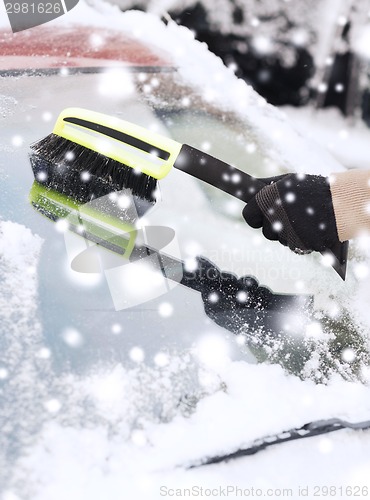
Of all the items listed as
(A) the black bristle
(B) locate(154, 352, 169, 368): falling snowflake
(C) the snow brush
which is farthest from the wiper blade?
(A) the black bristle

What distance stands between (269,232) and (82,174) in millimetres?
557

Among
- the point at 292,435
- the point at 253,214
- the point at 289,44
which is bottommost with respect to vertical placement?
the point at 289,44

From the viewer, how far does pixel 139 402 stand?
1.05 meters

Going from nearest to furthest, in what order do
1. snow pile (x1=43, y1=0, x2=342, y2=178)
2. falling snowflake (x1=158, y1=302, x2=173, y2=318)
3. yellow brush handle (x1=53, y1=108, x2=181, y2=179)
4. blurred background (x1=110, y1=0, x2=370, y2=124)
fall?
falling snowflake (x1=158, y1=302, x2=173, y2=318)
yellow brush handle (x1=53, y1=108, x2=181, y2=179)
snow pile (x1=43, y1=0, x2=342, y2=178)
blurred background (x1=110, y1=0, x2=370, y2=124)

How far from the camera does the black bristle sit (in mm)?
1535

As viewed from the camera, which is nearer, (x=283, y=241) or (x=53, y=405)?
(x=53, y=405)

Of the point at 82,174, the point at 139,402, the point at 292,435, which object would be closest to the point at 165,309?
the point at 139,402

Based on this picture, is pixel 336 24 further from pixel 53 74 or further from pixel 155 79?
pixel 53 74

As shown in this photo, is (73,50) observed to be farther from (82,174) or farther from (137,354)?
(137,354)

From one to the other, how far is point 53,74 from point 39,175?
0.65 metres

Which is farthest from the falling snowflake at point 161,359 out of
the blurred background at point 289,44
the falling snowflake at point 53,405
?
the blurred background at point 289,44

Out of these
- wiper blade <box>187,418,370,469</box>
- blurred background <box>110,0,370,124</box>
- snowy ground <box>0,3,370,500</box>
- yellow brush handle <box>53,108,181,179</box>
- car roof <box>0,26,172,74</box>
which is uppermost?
yellow brush handle <box>53,108,181,179</box>

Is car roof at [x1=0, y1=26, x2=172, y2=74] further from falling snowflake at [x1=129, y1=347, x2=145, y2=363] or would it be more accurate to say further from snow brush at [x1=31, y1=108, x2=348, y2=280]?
falling snowflake at [x1=129, y1=347, x2=145, y2=363]

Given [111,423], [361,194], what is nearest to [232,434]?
[111,423]
